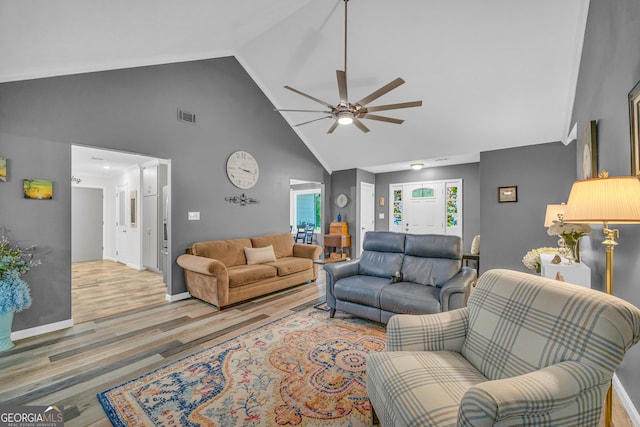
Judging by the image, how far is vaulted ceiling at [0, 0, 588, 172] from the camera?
262 centimetres

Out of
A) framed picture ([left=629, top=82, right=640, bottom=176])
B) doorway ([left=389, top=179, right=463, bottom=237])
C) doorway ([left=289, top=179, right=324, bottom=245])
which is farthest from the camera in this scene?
doorway ([left=289, top=179, right=324, bottom=245])

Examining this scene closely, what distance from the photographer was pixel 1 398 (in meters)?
1.94

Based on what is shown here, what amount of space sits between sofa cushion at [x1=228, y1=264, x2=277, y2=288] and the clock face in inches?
61.2

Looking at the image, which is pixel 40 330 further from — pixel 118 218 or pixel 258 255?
pixel 118 218

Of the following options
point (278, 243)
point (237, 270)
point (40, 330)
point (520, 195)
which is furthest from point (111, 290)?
point (520, 195)

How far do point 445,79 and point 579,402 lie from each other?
400 cm

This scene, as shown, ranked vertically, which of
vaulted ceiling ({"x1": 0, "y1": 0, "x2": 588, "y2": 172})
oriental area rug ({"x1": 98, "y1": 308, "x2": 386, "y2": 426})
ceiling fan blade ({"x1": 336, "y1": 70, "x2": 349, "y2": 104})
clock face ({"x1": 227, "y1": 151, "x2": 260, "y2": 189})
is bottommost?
oriental area rug ({"x1": 98, "y1": 308, "x2": 386, "y2": 426})

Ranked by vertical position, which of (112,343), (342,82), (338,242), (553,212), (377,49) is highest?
(377,49)

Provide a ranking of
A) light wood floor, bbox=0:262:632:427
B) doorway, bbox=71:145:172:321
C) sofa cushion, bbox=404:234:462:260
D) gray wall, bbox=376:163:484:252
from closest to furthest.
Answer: light wood floor, bbox=0:262:632:427, sofa cushion, bbox=404:234:462:260, doorway, bbox=71:145:172:321, gray wall, bbox=376:163:484:252

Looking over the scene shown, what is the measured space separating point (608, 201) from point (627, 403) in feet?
4.72

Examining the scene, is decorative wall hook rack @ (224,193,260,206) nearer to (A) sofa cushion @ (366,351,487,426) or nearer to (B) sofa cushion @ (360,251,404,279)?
(B) sofa cushion @ (360,251,404,279)

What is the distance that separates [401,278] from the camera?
327 cm

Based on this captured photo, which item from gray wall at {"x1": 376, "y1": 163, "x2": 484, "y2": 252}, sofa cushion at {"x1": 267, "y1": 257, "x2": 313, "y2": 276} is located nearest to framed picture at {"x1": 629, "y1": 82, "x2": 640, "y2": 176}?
sofa cushion at {"x1": 267, "y1": 257, "x2": 313, "y2": 276}

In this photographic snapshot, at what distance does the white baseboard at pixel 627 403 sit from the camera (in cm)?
161
